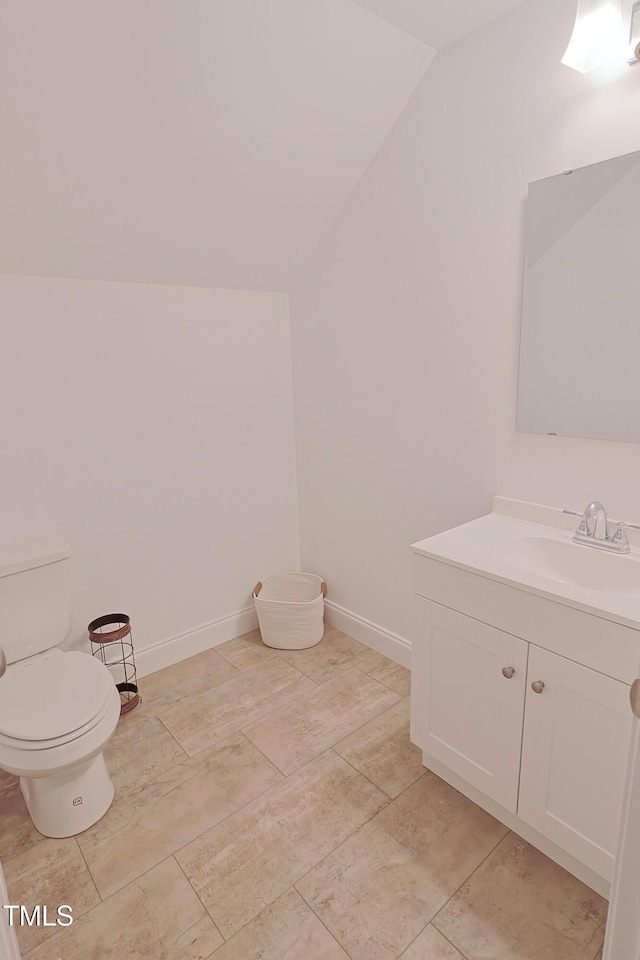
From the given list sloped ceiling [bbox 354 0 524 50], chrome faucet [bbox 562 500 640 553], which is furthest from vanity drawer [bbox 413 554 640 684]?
sloped ceiling [bbox 354 0 524 50]

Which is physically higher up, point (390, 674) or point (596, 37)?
point (596, 37)

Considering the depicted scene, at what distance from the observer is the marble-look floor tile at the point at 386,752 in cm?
186

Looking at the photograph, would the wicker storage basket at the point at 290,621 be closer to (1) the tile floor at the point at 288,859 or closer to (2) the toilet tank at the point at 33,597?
(1) the tile floor at the point at 288,859

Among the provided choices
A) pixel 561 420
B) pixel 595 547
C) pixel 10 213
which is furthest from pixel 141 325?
pixel 595 547

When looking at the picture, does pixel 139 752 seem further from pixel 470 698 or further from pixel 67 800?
pixel 470 698

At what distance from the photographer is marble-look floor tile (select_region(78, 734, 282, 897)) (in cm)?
159

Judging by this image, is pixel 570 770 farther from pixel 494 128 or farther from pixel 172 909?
pixel 494 128

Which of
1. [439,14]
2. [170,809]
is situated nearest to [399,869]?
[170,809]

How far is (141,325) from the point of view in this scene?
2240 millimetres

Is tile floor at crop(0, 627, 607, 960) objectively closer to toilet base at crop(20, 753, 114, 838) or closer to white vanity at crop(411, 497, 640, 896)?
toilet base at crop(20, 753, 114, 838)

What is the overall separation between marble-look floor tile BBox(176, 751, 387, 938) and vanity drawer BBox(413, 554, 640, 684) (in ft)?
2.38

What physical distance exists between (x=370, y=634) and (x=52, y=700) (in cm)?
143

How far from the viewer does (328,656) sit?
A: 102 inches

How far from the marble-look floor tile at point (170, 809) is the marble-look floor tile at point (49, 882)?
32 mm
